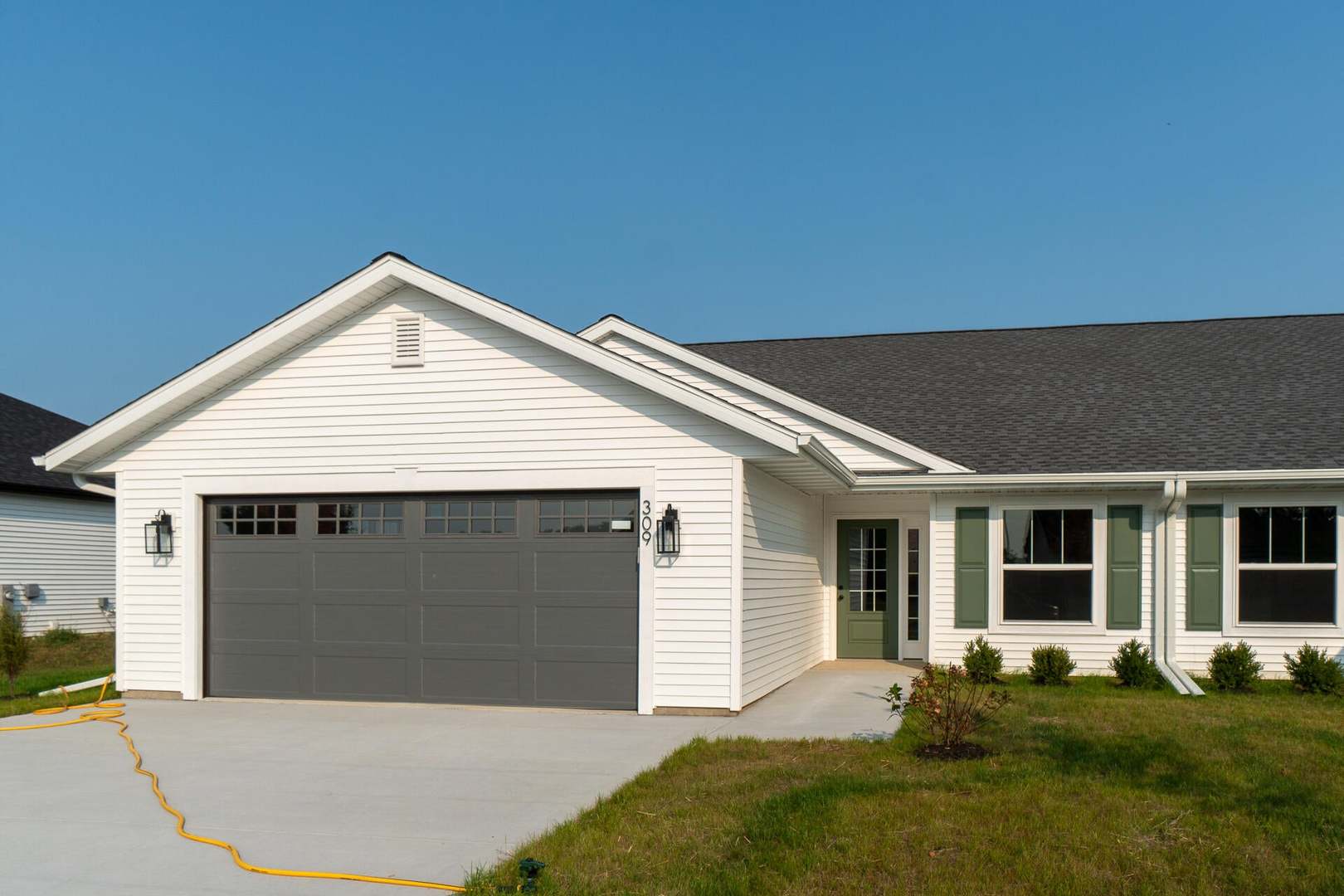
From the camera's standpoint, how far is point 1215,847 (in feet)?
19.6

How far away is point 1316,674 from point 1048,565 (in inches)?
123

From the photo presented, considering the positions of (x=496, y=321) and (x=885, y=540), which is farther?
(x=885, y=540)

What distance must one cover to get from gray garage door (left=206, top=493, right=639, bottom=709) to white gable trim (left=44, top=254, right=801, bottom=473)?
127 centimetres

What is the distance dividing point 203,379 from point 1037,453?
32.9ft

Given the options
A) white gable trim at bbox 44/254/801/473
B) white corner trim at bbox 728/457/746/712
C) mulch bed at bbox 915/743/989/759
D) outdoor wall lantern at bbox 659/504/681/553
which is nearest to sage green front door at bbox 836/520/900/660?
white gable trim at bbox 44/254/801/473

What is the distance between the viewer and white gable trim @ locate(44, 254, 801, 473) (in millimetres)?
10898

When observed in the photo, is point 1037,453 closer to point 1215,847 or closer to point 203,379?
point 1215,847

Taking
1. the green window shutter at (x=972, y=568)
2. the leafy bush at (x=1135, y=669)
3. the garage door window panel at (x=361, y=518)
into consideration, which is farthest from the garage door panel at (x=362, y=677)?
the leafy bush at (x=1135, y=669)

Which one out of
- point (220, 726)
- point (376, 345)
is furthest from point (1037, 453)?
point (220, 726)

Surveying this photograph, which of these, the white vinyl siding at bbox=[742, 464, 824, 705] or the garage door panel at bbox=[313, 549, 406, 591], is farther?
the garage door panel at bbox=[313, 549, 406, 591]

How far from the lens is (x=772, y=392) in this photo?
51.1ft

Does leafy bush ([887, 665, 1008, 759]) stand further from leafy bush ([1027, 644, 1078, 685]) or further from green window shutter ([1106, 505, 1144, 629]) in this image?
green window shutter ([1106, 505, 1144, 629])

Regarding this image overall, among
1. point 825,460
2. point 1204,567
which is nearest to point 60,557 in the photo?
point 825,460

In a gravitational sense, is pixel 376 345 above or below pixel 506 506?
above
